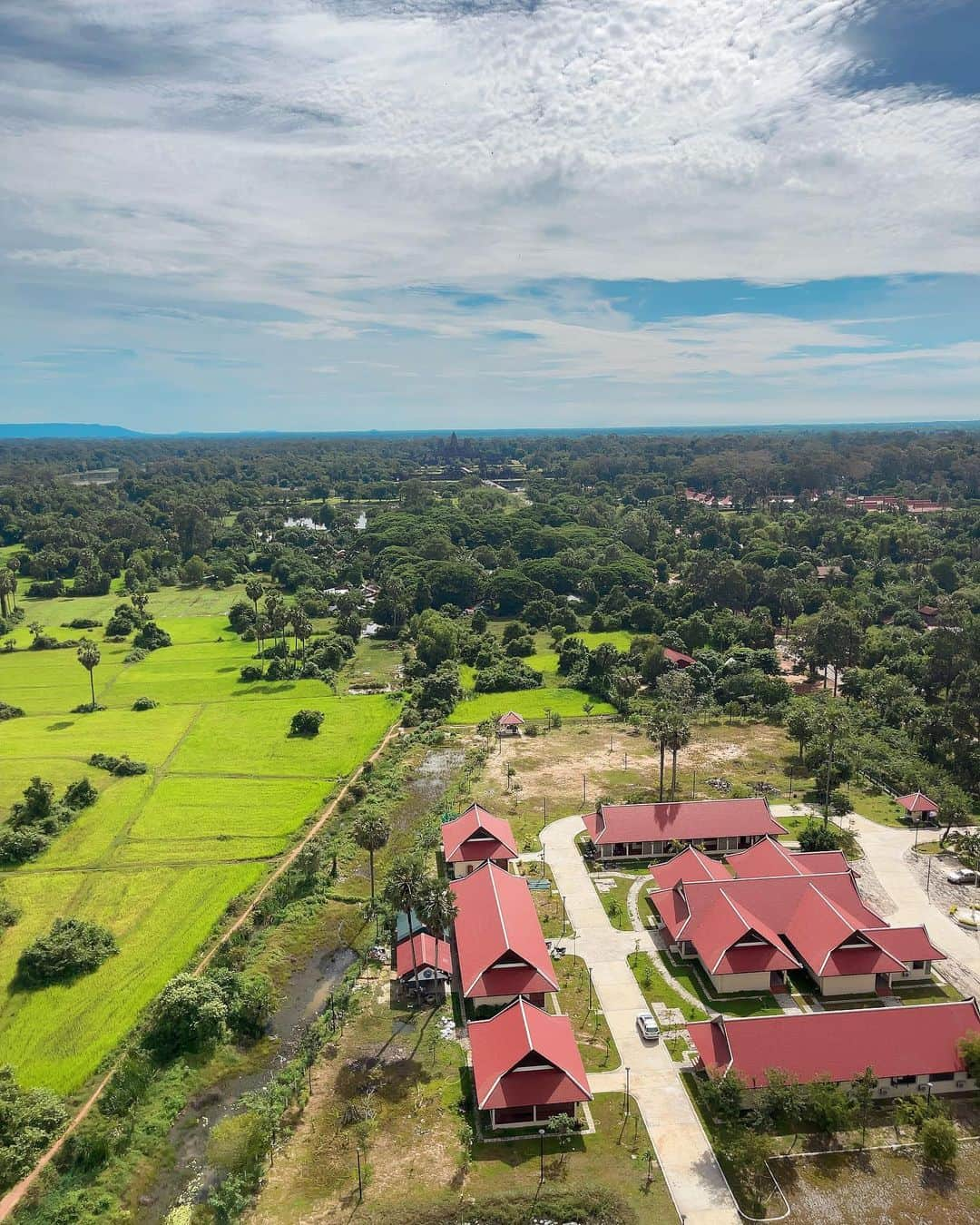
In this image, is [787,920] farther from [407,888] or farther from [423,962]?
[407,888]

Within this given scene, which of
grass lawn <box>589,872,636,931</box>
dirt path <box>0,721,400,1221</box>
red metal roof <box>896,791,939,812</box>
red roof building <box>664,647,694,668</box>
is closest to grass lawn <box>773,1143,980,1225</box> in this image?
grass lawn <box>589,872,636,931</box>

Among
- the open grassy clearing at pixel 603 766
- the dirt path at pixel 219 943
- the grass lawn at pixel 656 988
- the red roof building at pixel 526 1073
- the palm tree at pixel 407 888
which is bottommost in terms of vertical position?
the dirt path at pixel 219 943

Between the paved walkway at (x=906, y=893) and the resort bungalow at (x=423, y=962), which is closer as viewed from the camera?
the resort bungalow at (x=423, y=962)

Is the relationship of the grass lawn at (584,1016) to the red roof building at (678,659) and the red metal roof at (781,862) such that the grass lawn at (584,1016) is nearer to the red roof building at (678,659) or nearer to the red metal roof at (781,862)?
the red metal roof at (781,862)

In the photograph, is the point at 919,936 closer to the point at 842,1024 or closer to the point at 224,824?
the point at 842,1024

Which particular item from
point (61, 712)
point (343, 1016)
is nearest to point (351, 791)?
point (343, 1016)

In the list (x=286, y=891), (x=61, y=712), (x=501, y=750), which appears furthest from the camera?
(x=61, y=712)

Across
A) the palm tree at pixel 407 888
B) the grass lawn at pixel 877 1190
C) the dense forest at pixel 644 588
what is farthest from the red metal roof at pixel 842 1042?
the dense forest at pixel 644 588
